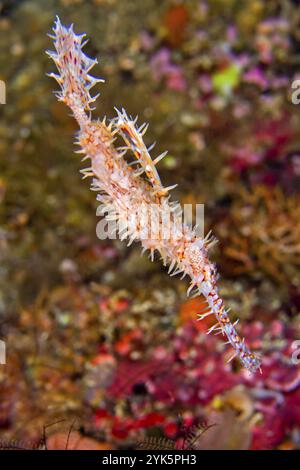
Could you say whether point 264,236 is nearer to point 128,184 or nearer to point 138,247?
point 138,247

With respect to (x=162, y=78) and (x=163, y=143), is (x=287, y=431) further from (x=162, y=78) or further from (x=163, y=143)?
(x=162, y=78)

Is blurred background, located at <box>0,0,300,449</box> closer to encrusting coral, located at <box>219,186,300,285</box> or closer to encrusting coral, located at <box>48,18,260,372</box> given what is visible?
encrusting coral, located at <box>219,186,300,285</box>

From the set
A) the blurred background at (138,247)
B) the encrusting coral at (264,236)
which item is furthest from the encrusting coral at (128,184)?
the encrusting coral at (264,236)

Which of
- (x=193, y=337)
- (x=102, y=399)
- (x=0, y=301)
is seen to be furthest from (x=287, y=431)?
(x=0, y=301)

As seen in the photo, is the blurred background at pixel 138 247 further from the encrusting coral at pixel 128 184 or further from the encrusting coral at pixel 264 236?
the encrusting coral at pixel 128 184

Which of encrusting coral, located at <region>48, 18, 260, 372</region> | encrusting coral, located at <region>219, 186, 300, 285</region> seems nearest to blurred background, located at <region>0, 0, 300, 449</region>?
encrusting coral, located at <region>219, 186, 300, 285</region>

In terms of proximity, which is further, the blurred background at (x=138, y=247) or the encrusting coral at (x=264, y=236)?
Answer: the encrusting coral at (x=264, y=236)
